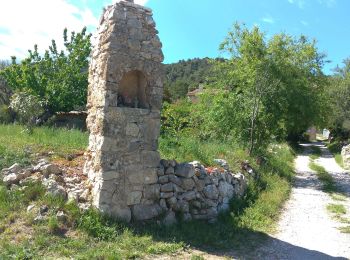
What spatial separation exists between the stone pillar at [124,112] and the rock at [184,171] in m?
0.60

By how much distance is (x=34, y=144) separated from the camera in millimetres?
10102

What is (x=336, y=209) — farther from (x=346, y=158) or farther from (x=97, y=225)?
(x=346, y=158)

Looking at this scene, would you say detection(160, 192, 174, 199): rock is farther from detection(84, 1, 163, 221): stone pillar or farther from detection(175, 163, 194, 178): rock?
detection(175, 163, 194, 178): rock

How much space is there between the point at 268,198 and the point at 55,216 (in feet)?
22.2


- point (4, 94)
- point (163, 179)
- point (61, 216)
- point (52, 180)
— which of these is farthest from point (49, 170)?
point (4, 94)

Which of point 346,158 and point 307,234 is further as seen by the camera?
point 346,158

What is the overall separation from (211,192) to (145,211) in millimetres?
1952

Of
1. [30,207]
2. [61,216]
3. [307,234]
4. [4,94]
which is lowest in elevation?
[307,234]

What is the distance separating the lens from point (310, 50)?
18703mm

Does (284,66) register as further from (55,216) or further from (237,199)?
(55,216)

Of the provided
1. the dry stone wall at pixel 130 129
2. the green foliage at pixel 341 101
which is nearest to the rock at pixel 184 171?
the dry stone wall at pixel 130 129

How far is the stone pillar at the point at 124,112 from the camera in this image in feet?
25.6

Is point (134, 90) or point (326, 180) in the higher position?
point (134, 90)

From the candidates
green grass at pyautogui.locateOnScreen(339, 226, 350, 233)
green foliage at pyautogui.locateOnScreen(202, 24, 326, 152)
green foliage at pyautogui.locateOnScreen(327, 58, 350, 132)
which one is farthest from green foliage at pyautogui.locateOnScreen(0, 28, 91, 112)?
green foliage at pyautogui.locateOnScreen(327, 58, 350, 132)
